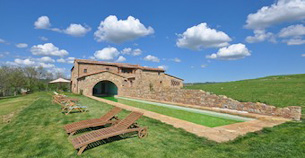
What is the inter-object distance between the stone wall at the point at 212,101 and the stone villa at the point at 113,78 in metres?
2.50

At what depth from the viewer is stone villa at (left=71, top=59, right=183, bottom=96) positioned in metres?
22.7

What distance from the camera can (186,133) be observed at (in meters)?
5.34

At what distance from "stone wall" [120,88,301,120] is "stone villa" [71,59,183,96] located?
250 cm

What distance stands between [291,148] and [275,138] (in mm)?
756

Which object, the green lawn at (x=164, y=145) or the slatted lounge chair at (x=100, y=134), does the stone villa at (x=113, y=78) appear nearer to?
the slatted lounge chair at (x=100, y=134)

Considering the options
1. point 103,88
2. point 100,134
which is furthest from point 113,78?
point 100,134

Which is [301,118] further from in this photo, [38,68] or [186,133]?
[38,68]

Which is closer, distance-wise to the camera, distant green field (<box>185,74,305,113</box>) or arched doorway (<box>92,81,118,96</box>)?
distant green field (<box>185,74,305,113</box>)

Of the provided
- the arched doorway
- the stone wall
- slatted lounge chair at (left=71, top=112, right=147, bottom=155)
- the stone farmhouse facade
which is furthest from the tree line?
slatted lounge chair at (left=71, top=112, right=147, bottom=155)

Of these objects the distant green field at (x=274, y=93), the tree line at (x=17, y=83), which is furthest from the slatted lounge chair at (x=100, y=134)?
the tree line at (x=17, y=83)

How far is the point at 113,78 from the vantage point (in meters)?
24.4

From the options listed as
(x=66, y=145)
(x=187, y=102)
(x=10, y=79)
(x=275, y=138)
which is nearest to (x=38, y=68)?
(x=10, y=79)

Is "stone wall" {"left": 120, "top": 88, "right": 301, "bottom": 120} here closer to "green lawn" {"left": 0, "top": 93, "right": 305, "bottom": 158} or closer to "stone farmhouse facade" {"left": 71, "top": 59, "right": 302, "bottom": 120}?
"stone farmhouse facade" {"left": 71, "top": 59, "right": 302, "bottom": 120}

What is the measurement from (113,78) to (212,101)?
54.8 ft
